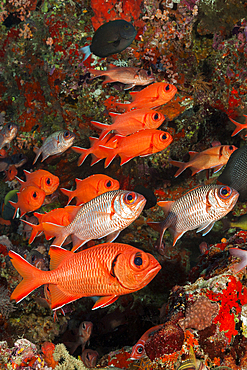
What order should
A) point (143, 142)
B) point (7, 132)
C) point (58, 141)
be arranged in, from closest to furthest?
point (143, 142) → point (58, 141) → point (7, 132)

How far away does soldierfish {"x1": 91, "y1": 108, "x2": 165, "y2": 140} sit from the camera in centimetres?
309

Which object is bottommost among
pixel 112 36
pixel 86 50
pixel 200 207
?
pixel 200 207

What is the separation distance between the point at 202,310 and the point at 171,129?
A: 3.59m

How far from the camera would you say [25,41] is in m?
6.08

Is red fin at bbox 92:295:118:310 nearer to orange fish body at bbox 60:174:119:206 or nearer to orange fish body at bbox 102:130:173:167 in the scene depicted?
orange fish body at bbox 60:174:119:206

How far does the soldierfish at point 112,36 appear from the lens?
3.30 meters

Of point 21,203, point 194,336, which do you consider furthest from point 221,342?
point 21,203

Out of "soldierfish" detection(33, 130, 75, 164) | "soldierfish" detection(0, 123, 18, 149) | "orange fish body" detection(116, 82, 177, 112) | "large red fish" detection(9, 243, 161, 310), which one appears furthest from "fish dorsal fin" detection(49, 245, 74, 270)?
"soldierfish" detection(0, 123, 18, 149)

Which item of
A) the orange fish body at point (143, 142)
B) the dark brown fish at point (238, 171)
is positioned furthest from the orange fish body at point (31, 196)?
the dark brown fish at point (238, 171)

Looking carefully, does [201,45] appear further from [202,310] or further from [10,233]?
[10,233]

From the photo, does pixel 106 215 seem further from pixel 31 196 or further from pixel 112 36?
pixel 112 36

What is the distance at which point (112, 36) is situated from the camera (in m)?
3.34

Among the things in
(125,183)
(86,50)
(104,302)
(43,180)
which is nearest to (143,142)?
(43,180)

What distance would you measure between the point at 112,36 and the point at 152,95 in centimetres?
88
